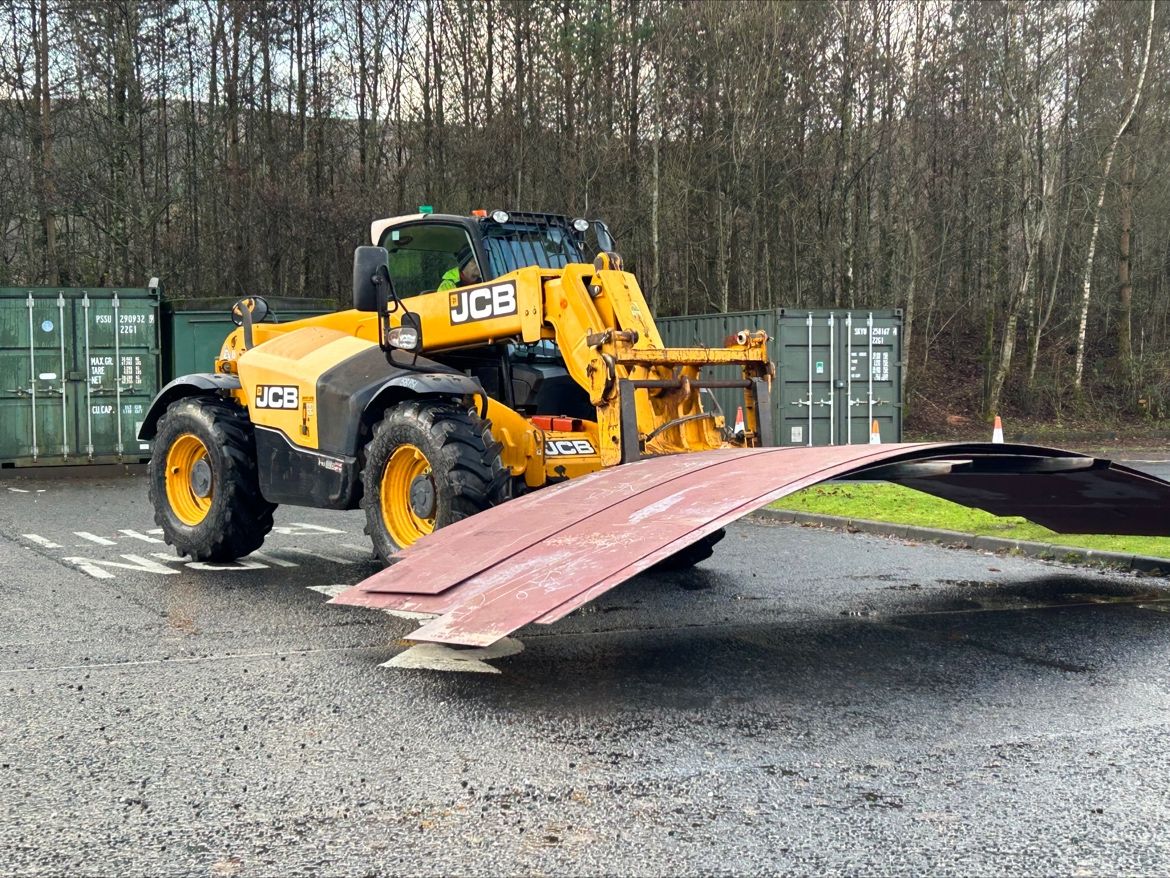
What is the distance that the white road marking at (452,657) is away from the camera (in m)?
6.68

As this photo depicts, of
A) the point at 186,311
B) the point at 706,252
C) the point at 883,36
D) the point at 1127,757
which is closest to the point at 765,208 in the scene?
the point at 706,252

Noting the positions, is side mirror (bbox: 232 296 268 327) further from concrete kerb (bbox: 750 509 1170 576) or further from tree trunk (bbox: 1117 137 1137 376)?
tree trunk (bbox: 1117 137 1137 376)

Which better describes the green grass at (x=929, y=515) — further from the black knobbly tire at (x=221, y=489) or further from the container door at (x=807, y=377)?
the black knobbly tire at (x=221, y=489)

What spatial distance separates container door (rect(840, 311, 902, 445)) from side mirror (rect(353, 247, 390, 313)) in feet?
47.3

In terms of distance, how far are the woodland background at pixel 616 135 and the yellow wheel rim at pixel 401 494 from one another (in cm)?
2327

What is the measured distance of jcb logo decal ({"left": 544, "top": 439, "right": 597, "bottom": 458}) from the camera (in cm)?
898

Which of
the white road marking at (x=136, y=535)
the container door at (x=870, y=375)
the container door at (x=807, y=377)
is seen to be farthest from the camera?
the container door at (x=870, y=375)

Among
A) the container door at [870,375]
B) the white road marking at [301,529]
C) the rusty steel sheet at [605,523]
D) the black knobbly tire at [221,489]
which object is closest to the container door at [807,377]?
the container door at [870,375]

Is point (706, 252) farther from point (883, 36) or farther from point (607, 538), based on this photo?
point (607, 538)

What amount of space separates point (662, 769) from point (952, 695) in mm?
1944

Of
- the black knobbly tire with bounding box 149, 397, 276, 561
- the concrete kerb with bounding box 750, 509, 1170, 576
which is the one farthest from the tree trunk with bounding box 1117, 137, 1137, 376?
the black knobbly tire with bounding box 149, 397, 276, 561

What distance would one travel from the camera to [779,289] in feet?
113

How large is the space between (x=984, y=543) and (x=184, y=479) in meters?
7.56

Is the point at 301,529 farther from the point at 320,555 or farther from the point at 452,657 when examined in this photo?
the point at 452,657
